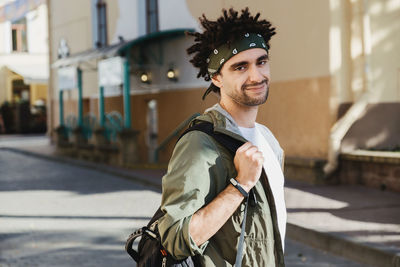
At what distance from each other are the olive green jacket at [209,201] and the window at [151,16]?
54.1ft

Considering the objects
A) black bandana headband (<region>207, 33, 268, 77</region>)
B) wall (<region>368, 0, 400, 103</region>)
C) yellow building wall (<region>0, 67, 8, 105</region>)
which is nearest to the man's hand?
black bandana headband (<region>207, 33, 268, 77</region>)

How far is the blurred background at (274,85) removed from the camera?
37.5 feet

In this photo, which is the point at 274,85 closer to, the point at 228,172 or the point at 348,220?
the point at 348,220

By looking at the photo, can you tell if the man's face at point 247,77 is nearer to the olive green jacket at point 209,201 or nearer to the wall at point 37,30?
the olive green jacket at point 209,201

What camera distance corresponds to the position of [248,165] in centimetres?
217

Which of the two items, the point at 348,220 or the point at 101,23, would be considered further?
the point at 101,23

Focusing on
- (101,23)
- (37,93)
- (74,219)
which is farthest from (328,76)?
(37,93)

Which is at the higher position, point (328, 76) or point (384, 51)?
point (384, 51)

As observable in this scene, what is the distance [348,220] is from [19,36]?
37.4 m

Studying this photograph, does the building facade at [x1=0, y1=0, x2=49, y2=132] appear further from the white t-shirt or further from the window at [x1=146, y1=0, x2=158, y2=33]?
the white t-shirt

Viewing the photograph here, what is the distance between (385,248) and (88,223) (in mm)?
4202

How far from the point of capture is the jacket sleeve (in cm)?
213

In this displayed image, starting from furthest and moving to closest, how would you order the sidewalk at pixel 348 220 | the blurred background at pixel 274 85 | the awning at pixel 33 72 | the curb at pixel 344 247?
the awning at pixel 33 72, the blurred background at pixel 274 85, the sidewalk at pixel 348 220, the curb at pixel 344 247

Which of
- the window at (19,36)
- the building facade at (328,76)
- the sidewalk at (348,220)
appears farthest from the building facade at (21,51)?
the sidewalk at (348,220)
